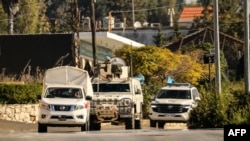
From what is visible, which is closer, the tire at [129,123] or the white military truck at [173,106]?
the tire at [129,123]

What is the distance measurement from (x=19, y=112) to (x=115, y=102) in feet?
28.6

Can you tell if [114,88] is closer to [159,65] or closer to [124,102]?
[124,102]

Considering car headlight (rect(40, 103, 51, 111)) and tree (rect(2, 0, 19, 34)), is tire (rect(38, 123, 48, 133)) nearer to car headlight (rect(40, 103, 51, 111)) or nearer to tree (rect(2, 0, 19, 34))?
car headlight (rect(40, 103, 51, 111))

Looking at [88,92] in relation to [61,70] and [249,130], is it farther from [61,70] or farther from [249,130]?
[249,130]

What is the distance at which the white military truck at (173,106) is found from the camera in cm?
3366

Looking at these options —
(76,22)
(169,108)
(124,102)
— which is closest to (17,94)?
(169,108)

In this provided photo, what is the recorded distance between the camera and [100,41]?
6253cm

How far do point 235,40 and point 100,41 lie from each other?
18496 millimetres

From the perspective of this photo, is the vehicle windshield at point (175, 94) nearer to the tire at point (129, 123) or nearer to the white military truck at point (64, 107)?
the tire at point (129, 123)

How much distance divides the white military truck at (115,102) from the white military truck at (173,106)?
1.70m

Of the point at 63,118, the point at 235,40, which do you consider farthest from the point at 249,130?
the point at 235,40

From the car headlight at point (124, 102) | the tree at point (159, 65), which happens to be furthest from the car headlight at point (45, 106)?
the tree at point (159, 65)

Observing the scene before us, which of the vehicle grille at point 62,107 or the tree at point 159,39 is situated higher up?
the tree at point 159,39
